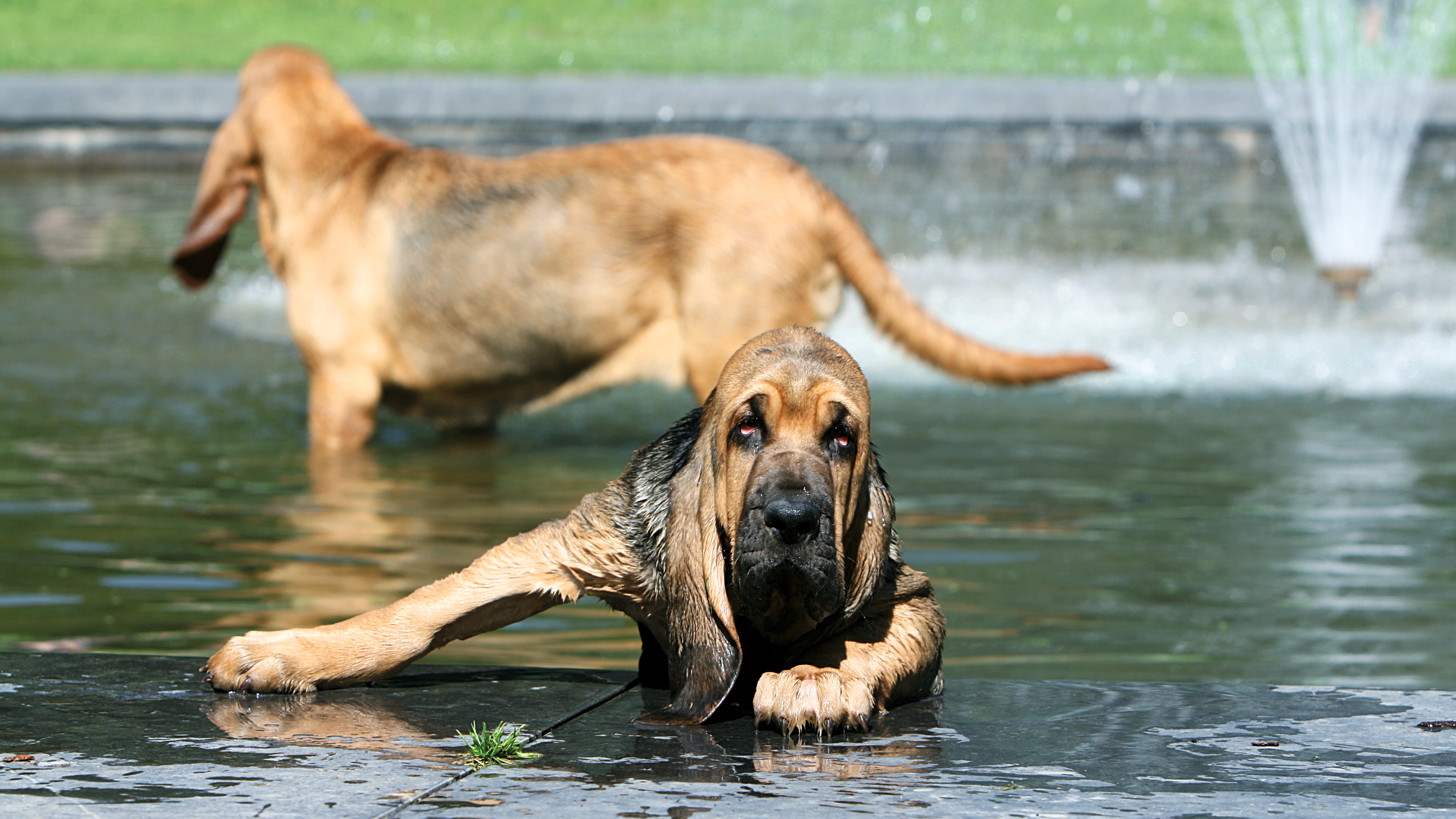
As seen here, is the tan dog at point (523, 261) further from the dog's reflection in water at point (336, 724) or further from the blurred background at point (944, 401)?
the dog's reflection in water at point (336, 724)

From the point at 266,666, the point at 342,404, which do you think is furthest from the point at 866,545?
the point at 342,404

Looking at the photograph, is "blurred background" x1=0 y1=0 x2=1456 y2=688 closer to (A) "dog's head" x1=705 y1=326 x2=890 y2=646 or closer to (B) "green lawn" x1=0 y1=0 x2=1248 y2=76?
(B) "green lawn" x1=0 y1=0 x2=1248 y2=76

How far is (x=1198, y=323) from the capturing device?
10828 millimetres

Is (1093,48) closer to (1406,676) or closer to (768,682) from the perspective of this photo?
(1406,676)

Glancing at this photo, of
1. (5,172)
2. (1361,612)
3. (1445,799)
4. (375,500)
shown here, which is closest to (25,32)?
(5,172)

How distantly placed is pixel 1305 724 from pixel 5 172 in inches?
669

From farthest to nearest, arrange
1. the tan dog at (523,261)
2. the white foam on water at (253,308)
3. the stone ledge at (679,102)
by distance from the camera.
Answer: the stone ledge at (679,102) < the white foam on water at (253,308) < the tan dog at (523,261)

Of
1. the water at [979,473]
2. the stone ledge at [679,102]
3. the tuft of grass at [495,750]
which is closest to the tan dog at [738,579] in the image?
the tuft of grass at [495,750]

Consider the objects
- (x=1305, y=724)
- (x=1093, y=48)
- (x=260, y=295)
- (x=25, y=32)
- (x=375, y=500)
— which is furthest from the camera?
(x=25, y=32)

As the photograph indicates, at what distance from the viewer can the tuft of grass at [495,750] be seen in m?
2.89

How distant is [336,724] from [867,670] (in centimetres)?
97

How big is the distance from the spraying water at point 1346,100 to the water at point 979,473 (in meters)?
0.48

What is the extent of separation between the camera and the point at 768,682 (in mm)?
3205

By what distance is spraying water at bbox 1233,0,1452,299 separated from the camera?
1394 centimetres
